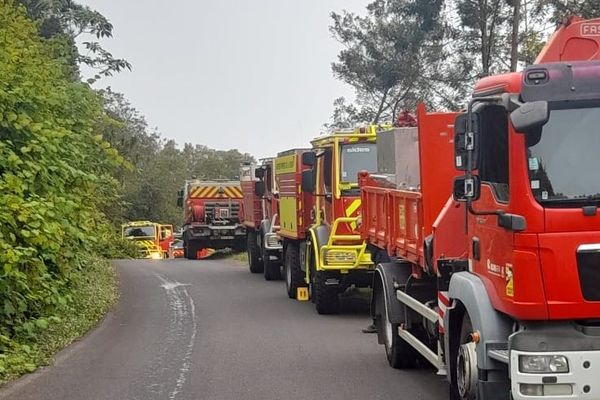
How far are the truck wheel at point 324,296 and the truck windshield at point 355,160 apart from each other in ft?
5.45

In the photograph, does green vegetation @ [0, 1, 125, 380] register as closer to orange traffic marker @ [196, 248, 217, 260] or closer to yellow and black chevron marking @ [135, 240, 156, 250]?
orange traffic marker @ [196, 248, 217, 260]

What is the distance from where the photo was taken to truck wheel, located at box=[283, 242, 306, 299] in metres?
17.5

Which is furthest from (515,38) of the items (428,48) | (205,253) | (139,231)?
(139,231)

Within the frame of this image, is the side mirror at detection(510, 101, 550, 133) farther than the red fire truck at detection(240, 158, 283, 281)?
No

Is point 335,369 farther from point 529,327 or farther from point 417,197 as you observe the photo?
point 529,327

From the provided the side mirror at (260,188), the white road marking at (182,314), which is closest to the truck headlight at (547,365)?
the white road marking at (182,314)

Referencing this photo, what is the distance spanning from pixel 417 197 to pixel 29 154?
18.1 ft

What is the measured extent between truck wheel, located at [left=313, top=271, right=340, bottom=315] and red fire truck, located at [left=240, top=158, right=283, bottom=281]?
5254 millimetres

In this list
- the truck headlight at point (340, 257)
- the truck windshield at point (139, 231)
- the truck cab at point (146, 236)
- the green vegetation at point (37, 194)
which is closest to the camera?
the green vegetation at point (37, 194)

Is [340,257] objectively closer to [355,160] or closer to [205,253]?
[355,160]

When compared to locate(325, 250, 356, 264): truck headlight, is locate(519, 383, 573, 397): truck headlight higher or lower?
lower

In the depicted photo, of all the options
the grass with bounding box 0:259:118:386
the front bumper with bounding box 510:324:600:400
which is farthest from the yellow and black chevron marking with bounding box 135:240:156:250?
the front bumper with bounding box 510:324:600:400

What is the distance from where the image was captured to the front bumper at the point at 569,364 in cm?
589

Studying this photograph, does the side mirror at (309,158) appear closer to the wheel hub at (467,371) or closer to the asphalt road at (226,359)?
the asphalt road at (226,359)
